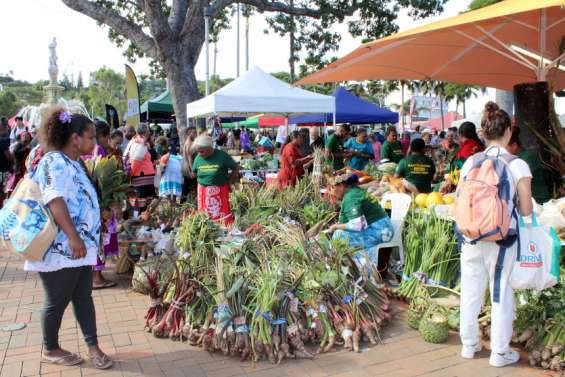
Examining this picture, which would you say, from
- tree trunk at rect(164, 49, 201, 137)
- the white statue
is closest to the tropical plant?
tree trunk at rect(164, 49, 201, 137)

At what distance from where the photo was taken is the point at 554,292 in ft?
11.8

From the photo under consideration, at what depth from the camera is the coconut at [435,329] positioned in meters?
3.74

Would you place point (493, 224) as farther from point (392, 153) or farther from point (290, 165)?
point (392, 153)

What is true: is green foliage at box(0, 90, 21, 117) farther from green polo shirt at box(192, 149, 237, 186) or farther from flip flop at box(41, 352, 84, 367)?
flip flop at box(41, 352, 84, 367)

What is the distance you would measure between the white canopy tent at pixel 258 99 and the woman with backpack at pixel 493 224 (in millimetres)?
5185

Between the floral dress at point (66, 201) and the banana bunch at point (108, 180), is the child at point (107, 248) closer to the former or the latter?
the banana bunch at point (108, 180)

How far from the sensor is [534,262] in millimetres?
3166

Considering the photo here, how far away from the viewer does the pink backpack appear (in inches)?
120

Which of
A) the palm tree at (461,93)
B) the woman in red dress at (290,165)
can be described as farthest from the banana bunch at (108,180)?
the palm tree at (461,93)

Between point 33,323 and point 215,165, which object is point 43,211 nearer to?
point 33,323

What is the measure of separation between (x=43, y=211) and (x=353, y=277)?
8.21 ft

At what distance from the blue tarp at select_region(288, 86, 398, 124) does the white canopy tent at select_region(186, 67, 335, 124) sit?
215 inches

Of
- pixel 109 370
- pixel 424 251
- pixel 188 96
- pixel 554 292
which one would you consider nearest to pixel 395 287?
pixel 424 251

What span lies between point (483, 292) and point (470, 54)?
4793mm
